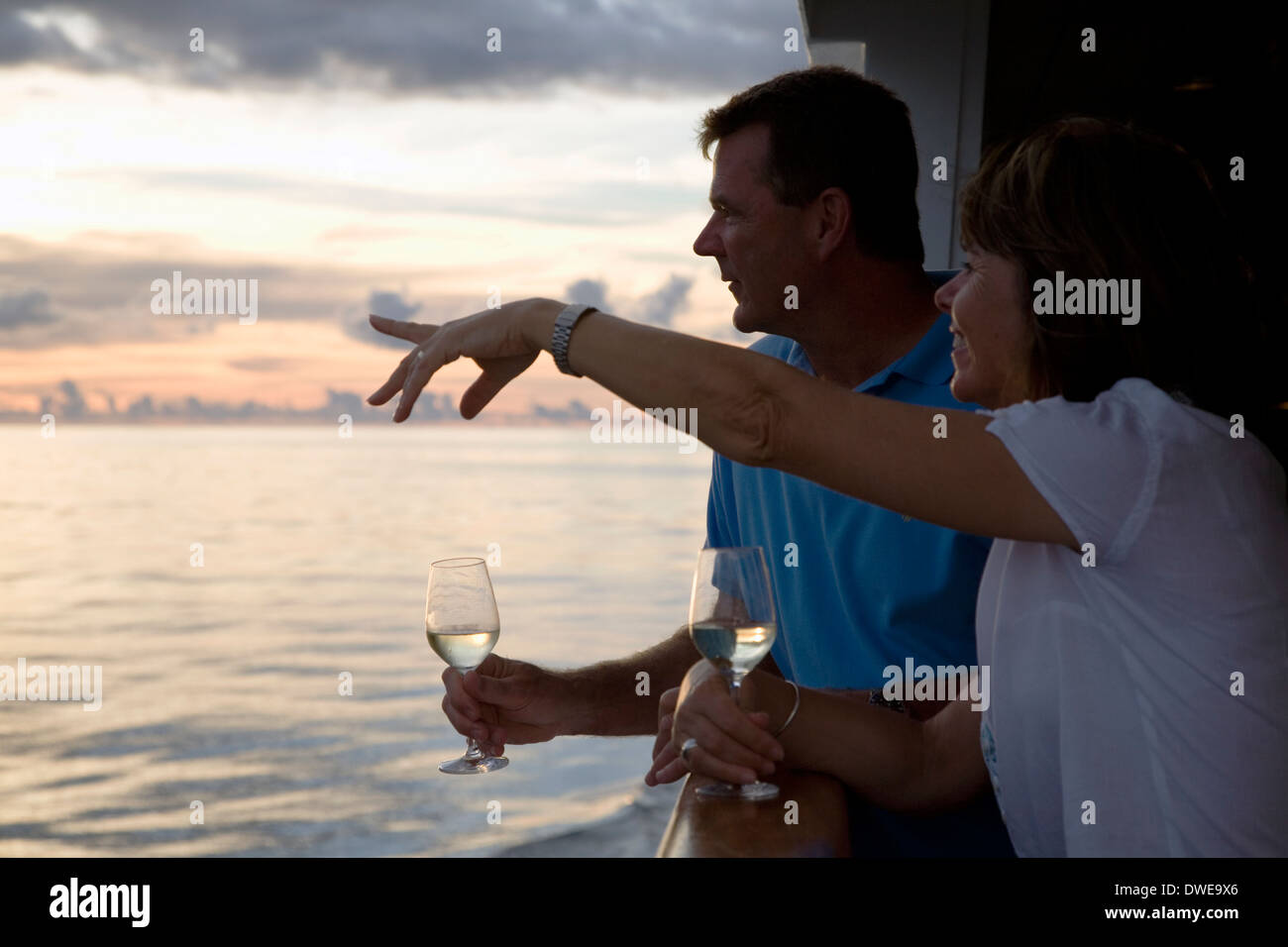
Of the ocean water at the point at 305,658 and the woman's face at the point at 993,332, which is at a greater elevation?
the woman's face at the point at 993,332

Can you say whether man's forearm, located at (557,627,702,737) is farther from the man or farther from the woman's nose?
the woman's nose

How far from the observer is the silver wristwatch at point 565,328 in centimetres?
123

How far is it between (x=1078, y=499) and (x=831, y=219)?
4.22ft

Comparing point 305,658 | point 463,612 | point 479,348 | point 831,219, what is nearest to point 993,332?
point 479,348

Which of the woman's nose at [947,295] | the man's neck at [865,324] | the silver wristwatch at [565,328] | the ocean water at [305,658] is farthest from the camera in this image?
the ocean water at [305,658]

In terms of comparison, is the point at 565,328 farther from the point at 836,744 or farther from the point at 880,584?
the point at 880,584

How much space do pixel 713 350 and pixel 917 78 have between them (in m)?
3.26

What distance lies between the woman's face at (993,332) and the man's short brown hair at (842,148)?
908 millimetres

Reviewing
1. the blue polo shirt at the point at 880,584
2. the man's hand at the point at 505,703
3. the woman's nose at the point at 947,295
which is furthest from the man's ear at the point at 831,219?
the man's hand at the point at 505,703

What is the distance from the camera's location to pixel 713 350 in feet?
3.88

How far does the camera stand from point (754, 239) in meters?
2.27

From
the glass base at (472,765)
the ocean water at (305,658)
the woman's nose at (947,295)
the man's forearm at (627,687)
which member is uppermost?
the woman's nose at (947,295)

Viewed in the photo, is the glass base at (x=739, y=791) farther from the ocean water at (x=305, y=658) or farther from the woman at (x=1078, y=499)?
the ocean water at (x=305, y=658)

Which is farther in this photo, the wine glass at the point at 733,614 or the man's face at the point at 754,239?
the man's face at the point at 754,239
